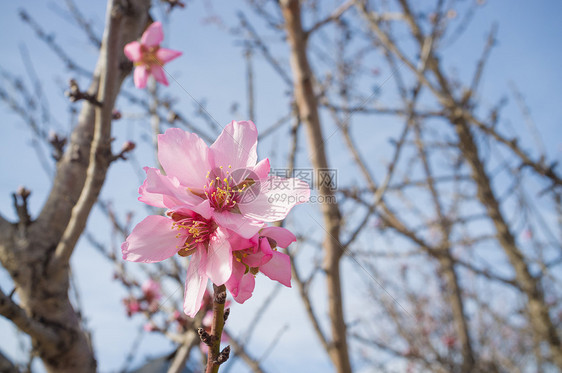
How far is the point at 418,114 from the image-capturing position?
125 inches

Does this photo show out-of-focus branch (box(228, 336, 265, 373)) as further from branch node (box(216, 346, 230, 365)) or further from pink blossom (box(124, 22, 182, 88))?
branch node (box(216, 346, 230, 365))

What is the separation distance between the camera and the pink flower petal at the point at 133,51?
148 cm

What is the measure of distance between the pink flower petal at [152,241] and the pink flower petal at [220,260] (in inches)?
3.1

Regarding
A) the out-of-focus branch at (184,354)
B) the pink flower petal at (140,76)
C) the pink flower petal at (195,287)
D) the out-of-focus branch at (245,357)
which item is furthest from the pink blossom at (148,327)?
the pink flower petal at (195,287)

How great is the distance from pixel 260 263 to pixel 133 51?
1.20 metres

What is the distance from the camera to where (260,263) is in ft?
→ 2.22

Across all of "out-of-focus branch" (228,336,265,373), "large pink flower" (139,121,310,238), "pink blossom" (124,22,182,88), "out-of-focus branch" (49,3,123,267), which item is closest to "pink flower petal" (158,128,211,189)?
"large pink flower" (139,121,310,238)

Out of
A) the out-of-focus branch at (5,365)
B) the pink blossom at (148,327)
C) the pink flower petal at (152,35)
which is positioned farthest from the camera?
the pink blossom at (148,327)

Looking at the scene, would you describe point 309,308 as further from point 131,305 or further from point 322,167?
point 131,305

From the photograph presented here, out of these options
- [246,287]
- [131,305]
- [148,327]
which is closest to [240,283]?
[246,287]

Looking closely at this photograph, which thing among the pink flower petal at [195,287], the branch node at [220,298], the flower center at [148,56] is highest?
the flower center at [148,56]

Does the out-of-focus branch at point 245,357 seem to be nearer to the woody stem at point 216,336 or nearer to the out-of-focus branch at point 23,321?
the out-of-focus branch at point 23,321

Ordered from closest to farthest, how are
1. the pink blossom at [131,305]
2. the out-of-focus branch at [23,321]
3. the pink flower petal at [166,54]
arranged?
the out-of-focus branch at [23,321] → the pink flower petal at [166,54] → the pink blossom at [131,305]

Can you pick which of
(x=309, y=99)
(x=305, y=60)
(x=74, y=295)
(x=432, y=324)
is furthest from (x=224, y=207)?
(x=432, y=324)
